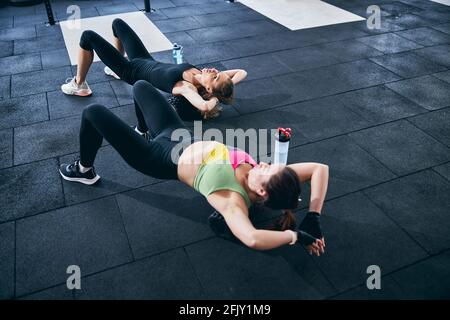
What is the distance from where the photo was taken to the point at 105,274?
228 centimetres

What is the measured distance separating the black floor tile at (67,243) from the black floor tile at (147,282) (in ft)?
0.31

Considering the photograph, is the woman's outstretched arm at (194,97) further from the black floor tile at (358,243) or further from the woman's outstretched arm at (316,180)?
the black floor tile at (358,243)

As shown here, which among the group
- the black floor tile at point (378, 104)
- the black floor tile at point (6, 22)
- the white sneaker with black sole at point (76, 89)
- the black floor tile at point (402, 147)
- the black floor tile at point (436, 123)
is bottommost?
the black floor tile at point (402, 147)

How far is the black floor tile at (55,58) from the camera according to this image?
188 inches

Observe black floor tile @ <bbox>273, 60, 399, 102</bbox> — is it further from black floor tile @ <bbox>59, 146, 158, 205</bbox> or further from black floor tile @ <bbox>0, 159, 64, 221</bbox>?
black floor tile @ <bbox>0, 159, 64, 221</bbox>

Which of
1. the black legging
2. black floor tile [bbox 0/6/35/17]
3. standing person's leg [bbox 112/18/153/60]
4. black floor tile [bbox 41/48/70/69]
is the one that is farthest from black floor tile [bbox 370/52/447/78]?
black floor tile [bbox 0/6/35/17]

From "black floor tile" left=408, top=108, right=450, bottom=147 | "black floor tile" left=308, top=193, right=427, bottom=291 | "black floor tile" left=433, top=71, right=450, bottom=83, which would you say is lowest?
"black floor tile" left=308, top=193, right=427, bottom=291

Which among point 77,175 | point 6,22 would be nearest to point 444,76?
point 77,175

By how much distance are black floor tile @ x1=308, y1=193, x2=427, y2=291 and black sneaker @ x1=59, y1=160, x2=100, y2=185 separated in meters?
A: 1.92

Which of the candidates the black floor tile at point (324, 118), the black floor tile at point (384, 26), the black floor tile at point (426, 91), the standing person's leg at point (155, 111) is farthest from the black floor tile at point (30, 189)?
the black floor tile at point (384, 26)

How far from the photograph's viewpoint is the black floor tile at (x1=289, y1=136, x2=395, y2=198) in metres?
2.93

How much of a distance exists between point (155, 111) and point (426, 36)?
5030 millimetres

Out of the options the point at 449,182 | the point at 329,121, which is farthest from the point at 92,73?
the point at 449,182

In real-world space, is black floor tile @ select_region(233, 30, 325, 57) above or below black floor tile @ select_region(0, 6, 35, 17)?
below
